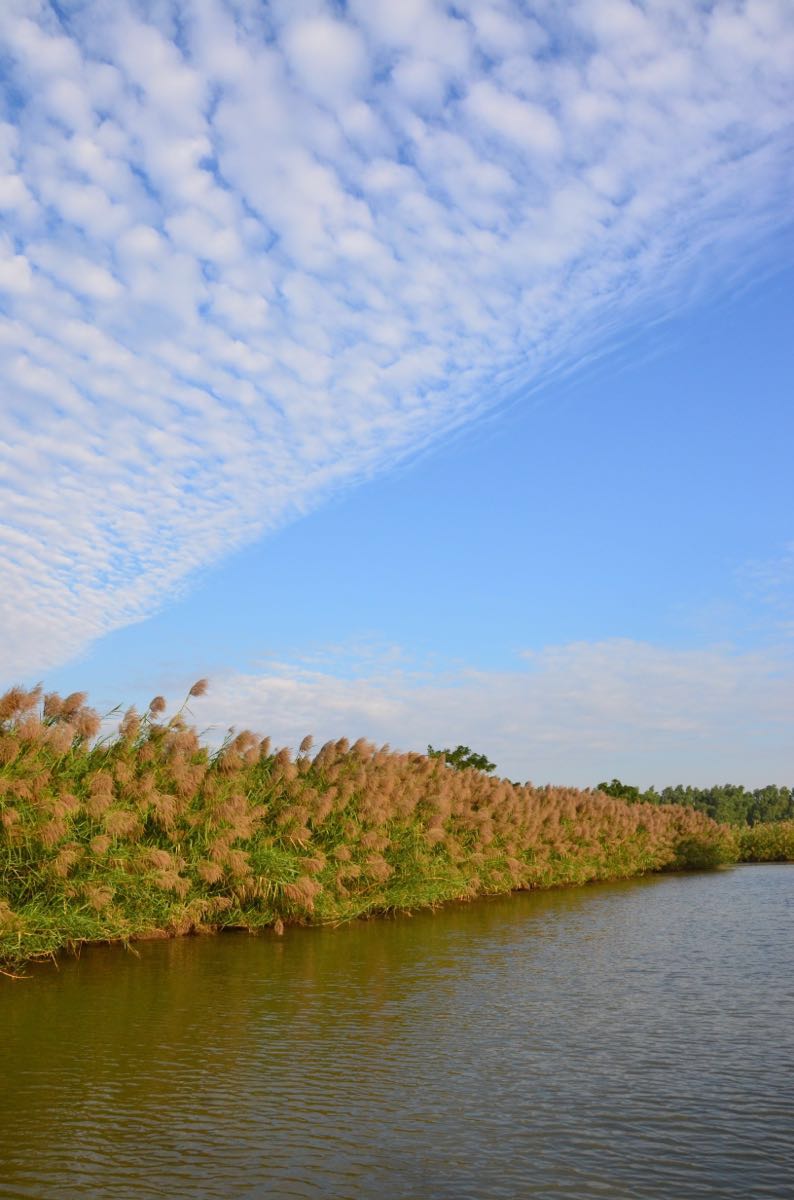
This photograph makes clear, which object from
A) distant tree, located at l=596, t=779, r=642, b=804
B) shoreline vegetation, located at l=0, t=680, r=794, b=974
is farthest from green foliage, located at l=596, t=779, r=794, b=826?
shoreline vegetation, located at l=0, t=680, r=794, b=974

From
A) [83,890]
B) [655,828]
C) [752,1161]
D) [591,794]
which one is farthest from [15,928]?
[655,828]

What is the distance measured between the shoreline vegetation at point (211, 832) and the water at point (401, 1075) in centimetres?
73

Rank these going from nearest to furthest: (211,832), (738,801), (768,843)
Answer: (211,832), (768,843), (738,801)

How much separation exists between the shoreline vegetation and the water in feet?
2.39

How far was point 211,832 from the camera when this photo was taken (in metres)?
12.4

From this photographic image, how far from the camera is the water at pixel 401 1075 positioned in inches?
178

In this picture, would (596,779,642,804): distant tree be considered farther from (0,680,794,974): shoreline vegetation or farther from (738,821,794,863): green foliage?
(0,680,794,974): shoreline vegetation

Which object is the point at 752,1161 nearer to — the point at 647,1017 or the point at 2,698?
the point at 647,1017

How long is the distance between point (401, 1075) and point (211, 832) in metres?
6.75

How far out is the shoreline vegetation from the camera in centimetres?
1019

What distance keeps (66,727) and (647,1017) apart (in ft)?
23.3

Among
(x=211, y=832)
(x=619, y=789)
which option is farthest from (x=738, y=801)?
(x=211, y=832)

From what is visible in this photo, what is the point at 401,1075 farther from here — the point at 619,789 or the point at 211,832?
the point at 619,789

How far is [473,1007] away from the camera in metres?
8.25
